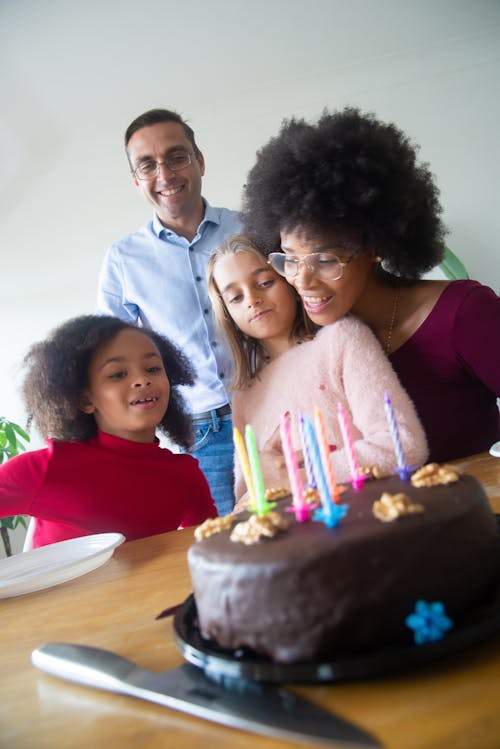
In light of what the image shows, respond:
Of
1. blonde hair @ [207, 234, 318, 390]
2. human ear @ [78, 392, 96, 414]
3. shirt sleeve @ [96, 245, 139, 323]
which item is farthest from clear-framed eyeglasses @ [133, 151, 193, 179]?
human ear @ [78, 392, 96, 414]

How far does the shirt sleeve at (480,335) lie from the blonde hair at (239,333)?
0.40m

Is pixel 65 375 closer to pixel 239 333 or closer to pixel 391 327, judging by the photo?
pixel 239 333

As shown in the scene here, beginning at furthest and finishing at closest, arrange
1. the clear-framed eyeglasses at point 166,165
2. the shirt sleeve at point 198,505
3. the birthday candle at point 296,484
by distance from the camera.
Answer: the clear-framed eyeglasses at point 166,165, the shirt sleeve at point 198,505, the birthday candle at point 296,484

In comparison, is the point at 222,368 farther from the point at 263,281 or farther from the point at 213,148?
the point at 213,148

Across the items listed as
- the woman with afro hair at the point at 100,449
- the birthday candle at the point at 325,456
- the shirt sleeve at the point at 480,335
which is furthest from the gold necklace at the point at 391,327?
the birthday candle at the point at 325,456

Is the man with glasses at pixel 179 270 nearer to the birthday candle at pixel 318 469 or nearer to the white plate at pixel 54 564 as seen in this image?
the white plate at pixel 54 564

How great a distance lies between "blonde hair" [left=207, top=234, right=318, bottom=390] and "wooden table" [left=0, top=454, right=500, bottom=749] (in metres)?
0.92

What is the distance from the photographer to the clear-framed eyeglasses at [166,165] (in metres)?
2.43

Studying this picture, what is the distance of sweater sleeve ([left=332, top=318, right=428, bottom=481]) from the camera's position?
4.16 ft

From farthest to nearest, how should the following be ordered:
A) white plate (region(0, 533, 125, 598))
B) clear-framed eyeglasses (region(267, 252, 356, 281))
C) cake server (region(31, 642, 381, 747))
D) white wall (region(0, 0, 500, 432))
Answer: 1. white wall (region(0, 0, 500, 432))
2. clear-framed eyeglasses (region(267, 252, 356, 281))
3. white plate (region(0, 533, 125, 598))
4. cake server (region(31, 642, 381, 747))

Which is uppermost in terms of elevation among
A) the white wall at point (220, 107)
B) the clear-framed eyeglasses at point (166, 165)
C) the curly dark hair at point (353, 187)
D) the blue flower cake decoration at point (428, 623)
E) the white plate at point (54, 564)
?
the white wall at point (220, 107)

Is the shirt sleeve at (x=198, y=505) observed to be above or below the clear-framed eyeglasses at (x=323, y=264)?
below

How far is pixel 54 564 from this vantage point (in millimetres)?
1119

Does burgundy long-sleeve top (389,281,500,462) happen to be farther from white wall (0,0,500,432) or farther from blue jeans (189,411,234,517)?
white wall (0,0,500,432)
